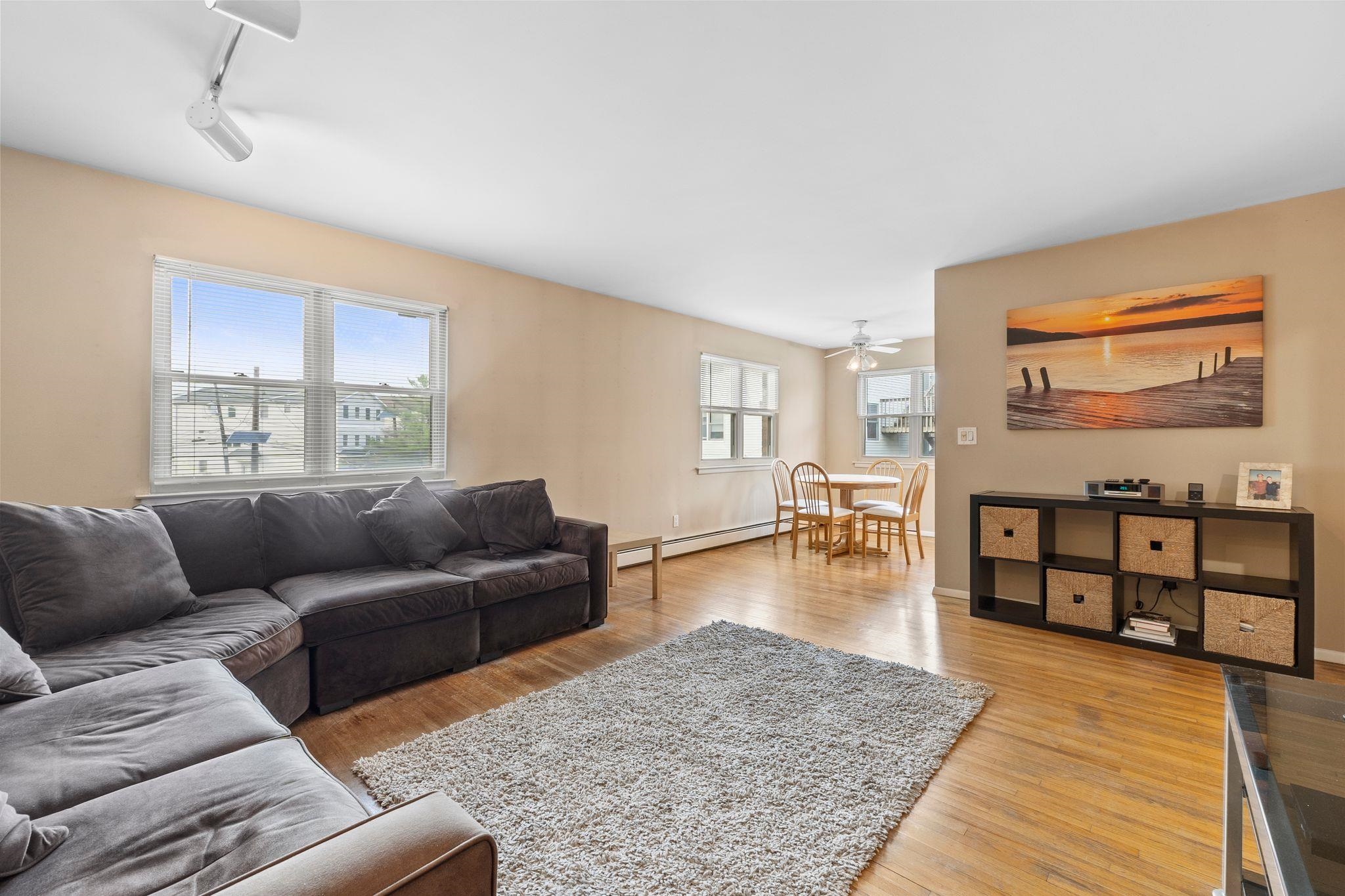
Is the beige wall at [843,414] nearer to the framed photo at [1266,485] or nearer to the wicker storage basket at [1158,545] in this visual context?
the wicker storage basket at [1158,545]

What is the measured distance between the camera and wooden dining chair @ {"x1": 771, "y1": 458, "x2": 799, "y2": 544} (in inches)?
233

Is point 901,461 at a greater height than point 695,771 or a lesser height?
greater

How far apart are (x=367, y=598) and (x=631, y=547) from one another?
1770 mm

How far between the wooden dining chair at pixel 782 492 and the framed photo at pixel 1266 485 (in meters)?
3.21

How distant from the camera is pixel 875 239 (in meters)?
3.55

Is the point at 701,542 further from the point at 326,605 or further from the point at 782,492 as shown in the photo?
the point at 326,605

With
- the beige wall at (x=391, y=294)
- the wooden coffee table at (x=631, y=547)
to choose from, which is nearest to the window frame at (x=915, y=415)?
the beige wall at (x=391, y=294)

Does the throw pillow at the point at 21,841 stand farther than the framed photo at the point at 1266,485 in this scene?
No

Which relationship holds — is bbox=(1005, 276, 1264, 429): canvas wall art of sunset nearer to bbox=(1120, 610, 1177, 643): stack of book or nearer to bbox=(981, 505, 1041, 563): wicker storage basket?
bbox=(981, 505, 1041, 563): wicker storage basket

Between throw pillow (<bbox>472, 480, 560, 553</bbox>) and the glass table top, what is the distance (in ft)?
10.1

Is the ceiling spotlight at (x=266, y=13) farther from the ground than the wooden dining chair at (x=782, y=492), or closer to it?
farther from the ground

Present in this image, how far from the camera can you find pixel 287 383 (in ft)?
10.4

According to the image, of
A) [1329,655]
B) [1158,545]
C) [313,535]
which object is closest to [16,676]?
[313,535]

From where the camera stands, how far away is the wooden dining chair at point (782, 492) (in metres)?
5.93
